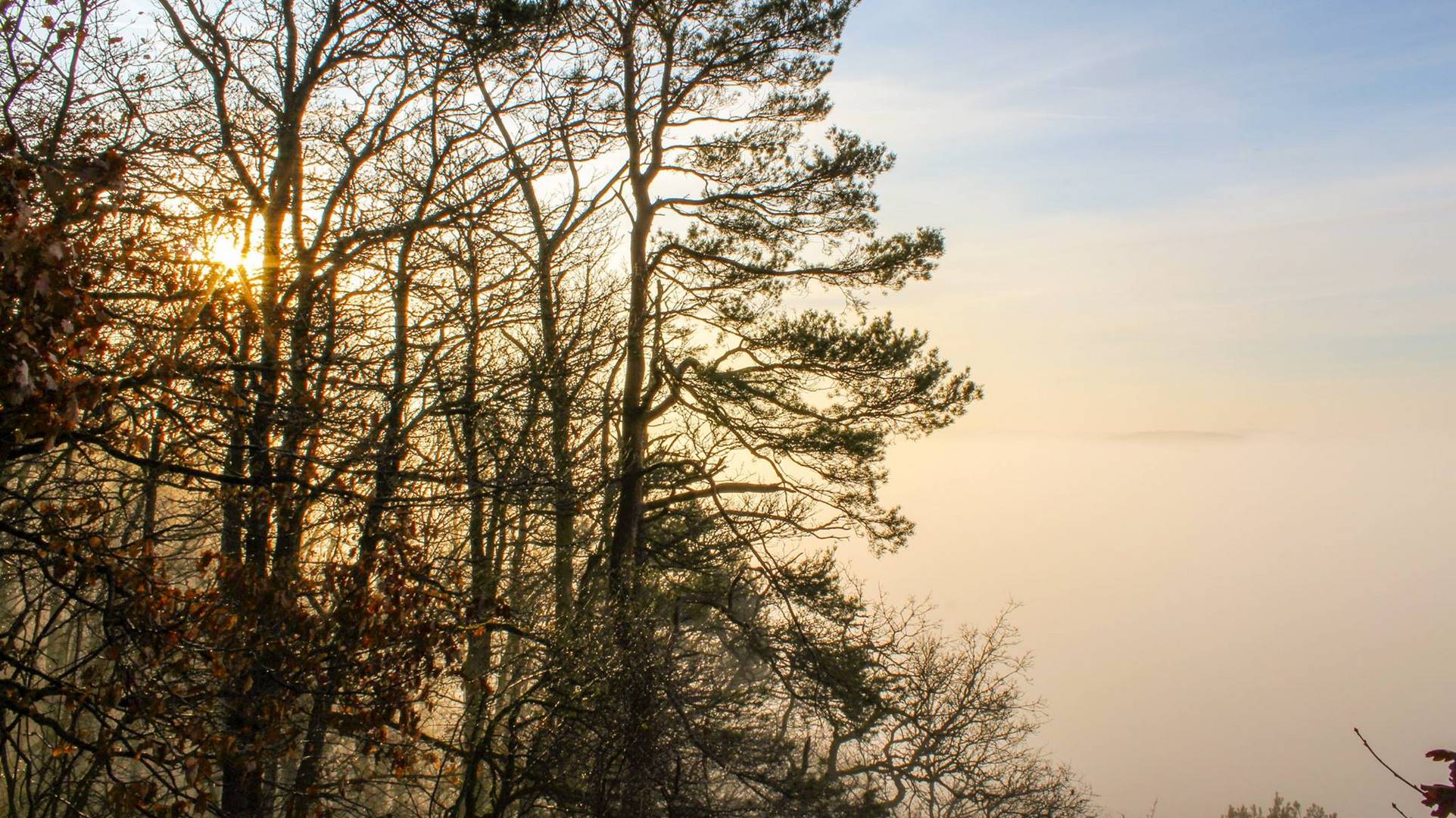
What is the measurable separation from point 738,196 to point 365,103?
454 centimetres

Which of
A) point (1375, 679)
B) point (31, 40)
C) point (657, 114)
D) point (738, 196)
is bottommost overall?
point (31, 40)

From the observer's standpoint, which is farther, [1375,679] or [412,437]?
[1375,679]

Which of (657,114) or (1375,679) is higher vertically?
(1375,679)

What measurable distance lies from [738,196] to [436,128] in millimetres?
3933

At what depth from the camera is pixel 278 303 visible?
7.49 m

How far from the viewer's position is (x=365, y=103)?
32.1 feet

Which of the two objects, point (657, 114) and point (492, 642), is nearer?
point (492, 642)

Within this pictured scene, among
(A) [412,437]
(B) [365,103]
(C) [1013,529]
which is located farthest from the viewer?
(C) [1013,529]

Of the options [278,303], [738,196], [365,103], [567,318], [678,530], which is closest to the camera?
[278,303]

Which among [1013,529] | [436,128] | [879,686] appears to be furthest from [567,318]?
A: [1013,529]

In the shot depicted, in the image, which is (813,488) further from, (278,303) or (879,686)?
(278,303)

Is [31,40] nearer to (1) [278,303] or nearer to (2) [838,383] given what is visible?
(1) [278,303]

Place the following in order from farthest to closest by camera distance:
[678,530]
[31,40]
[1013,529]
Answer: [1013,529]
[678,530]
[31,40]

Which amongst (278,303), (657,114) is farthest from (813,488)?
(278,303)
